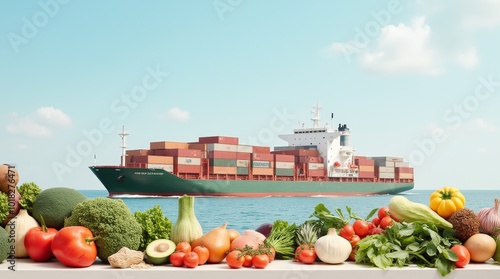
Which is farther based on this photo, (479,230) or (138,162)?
(138,162)

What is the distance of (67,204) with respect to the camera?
434 cm

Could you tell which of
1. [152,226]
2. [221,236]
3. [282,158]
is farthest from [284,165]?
[221,236]

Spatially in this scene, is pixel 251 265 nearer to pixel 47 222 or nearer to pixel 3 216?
pixel 47 222

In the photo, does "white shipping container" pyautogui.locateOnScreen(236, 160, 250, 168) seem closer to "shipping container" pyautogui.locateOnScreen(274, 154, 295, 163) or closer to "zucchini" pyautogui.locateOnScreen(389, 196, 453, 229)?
"shipping container" pyautogui.locateOnScreen(274, 154, 295, 163)

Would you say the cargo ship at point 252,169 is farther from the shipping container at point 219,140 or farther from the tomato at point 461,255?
the tomato at point 461,255

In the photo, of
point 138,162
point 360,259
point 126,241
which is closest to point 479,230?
point 360,259

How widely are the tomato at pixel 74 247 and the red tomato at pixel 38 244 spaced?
19 centimetres

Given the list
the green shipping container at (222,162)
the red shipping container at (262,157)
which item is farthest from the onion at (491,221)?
the red shipping container at (262,157)

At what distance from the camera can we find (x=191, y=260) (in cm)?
391

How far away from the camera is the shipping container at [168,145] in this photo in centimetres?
4053

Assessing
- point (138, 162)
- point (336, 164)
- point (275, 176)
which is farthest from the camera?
point (336, 164)

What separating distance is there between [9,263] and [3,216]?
15.6 inches

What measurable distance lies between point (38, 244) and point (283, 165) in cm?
4076

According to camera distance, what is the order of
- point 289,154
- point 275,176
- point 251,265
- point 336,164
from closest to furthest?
point 251,265, point 275,176, point 289,154, point 336,164
